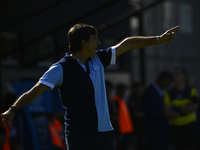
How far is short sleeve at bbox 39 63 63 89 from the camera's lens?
12.9 feet

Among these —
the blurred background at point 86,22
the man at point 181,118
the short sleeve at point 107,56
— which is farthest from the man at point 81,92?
the man at point 181,118

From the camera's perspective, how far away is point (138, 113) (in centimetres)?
999

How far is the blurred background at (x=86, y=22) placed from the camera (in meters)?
7.71

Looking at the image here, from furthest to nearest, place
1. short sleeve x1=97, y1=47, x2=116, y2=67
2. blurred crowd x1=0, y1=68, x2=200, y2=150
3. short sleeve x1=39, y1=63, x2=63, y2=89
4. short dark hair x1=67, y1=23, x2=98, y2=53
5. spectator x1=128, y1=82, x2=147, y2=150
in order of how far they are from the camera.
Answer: spectator x1=128, y1=82, x2=147, y2=150, blurred crowd x1=0, y1=68, x2=200, y2=150, short sleeve x1=97, y1=47, x2=116, y2=67, short dark hair x1=67, y1=23, x2=98, y2=53, short sleeve x1=39, y1=63, x2=63, y2=89

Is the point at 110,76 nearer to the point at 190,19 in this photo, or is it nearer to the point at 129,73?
the point at 129,73

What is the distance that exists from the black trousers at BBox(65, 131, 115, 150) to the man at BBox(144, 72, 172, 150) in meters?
3.68

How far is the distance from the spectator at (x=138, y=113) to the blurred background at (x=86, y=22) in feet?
1.07

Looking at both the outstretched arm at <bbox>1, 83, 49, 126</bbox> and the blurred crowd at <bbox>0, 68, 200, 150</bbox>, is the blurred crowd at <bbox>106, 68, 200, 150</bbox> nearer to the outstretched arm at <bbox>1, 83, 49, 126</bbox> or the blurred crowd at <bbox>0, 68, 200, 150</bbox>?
the blurred crowd at <bbox>0, 68, 200, 150</bbox>

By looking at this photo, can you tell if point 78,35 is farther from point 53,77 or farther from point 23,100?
point 23,100

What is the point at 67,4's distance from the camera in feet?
38.9

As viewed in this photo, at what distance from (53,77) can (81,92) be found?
0.29 metres

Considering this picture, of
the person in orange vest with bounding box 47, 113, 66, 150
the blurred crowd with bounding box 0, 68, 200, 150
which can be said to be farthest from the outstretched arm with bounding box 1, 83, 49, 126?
the person in orange vest with bounding box 47, 113, 66, 150

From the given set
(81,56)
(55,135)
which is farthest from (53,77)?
(55,135)

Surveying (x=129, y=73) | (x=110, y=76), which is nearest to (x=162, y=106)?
(x=110, y=76)
